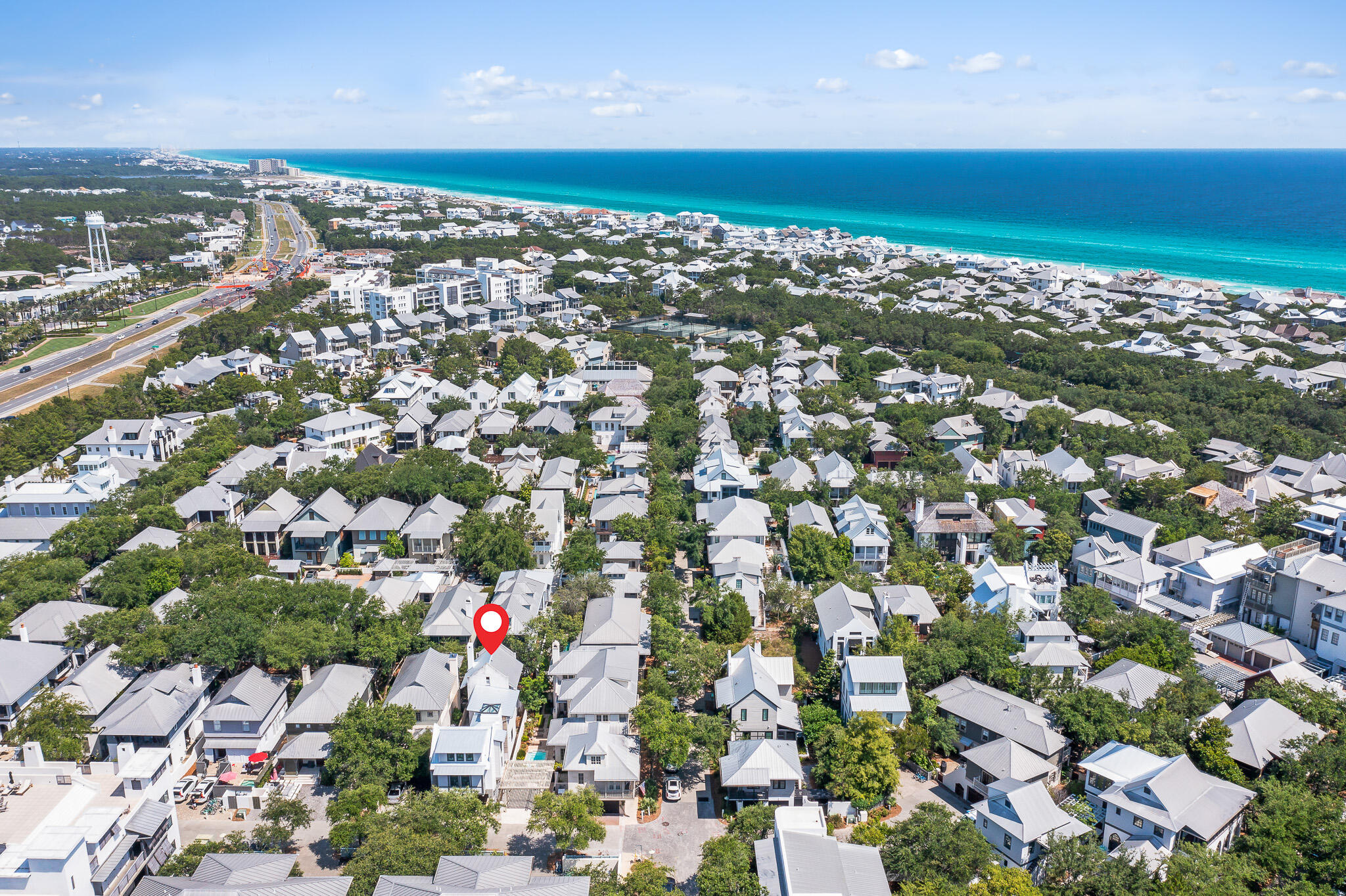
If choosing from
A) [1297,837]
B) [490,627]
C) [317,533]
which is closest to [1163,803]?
[1297,837]

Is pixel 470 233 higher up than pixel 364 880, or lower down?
higher up

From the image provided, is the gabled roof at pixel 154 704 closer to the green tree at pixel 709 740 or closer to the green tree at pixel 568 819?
the green tree at pixel 568 819

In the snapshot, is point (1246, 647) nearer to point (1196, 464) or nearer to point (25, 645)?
point (1196, 464)

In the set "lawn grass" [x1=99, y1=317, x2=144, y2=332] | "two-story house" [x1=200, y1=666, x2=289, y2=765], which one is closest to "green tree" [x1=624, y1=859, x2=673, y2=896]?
"two-story house" [x1=200, y1=666, x2=289, y2=765]

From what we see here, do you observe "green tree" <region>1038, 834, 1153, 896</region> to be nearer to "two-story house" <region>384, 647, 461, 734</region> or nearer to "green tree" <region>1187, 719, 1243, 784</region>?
"green tree" <region>1187, 719, 1243, 784</region>

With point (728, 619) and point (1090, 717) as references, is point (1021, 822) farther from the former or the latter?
point (728, 619)

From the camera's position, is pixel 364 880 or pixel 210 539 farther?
pixel 210 539

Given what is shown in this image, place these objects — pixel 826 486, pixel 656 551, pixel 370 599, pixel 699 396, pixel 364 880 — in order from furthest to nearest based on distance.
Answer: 1. pixel 699 396
2. pixel 826 486
3. pixel 656 551
4. pixel 370 599
5. pixel 364 880

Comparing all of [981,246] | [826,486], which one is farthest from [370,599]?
[981,246]
